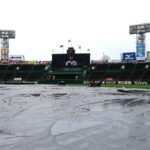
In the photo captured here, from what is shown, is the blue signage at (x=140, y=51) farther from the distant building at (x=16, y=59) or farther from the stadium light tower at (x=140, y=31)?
the distant building at (x=16, y=59)

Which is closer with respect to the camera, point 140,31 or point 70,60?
point 70,60

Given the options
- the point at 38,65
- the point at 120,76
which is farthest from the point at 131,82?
the point at 38,65

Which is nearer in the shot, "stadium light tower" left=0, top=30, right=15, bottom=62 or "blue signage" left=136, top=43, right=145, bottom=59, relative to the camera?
"blue signage" left=136, top=43, right=145, bottom=59

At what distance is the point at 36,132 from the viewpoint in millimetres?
13680

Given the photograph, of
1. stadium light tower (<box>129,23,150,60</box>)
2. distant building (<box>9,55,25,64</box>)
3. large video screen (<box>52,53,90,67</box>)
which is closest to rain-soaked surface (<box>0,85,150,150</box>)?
large video screen (<box>52,53,90,67</box>)

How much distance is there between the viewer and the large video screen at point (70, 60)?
106 metres

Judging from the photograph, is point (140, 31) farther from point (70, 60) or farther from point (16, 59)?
point (16, 59)

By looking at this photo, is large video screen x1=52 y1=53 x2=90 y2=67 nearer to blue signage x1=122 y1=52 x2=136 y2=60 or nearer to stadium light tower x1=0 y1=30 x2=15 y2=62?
blue signage x1=122 y1=52 x2=136 y2=60

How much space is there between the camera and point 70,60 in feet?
351

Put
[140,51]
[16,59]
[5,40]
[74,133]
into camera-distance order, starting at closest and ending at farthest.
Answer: [74,133] → [140,51] → [16,59] → [5,40]

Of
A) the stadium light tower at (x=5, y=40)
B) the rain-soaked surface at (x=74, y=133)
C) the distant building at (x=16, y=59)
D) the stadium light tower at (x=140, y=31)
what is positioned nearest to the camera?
the rain-soaked surface at (x=74, y=133)

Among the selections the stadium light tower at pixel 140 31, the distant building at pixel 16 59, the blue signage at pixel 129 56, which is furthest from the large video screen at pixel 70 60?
the distant building at pixel 16 59

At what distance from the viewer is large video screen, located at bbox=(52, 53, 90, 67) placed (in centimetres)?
10638

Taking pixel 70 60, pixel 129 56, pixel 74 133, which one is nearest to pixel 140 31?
pixel 129 56
